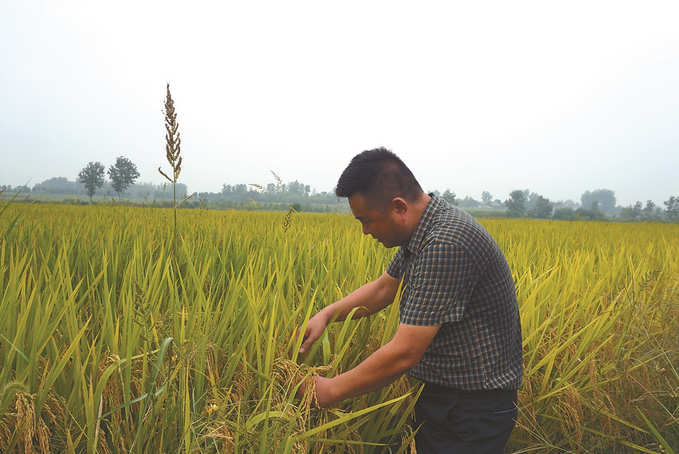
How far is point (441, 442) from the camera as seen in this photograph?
4.80 feet

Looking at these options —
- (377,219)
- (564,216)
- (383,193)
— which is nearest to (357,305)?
(377,219)

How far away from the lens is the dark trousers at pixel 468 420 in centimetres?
142

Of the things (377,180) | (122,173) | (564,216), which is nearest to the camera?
(377,180)

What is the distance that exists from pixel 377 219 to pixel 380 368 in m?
0.56

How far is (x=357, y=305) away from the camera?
1627 millimetres

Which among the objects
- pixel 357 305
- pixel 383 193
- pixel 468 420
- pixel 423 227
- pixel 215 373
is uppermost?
pixel 383 193

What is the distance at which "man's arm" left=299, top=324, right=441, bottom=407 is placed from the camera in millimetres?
1167

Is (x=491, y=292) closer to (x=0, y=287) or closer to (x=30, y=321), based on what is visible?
(x=30, y=321)

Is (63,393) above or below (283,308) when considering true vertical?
below

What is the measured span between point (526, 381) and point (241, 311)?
4.75 ft

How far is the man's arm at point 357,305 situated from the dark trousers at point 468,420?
1.43ft

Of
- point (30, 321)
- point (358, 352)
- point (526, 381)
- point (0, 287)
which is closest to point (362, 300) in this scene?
point (358, 352)

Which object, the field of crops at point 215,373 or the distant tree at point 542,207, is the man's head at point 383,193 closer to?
the field of crops at point 215,373

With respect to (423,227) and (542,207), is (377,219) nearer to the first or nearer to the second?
(423,227)
